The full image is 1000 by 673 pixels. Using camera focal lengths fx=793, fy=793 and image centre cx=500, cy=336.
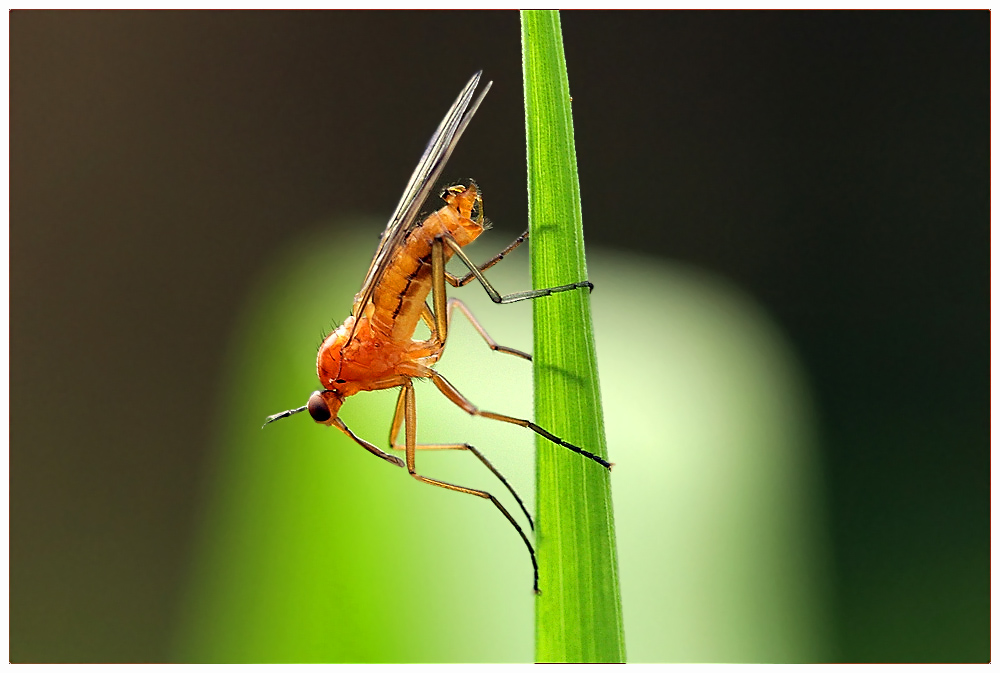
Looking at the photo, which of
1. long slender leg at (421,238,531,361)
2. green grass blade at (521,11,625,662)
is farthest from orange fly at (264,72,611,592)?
green grass blade at (521,11,625,662)

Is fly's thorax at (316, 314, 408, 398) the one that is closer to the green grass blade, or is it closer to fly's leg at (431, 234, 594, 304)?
fly's leg at (431, 234, 594, 304)

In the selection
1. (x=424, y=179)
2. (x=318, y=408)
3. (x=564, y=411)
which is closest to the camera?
(x=564, y=411)

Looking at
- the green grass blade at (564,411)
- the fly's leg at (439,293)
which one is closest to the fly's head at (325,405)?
the fly's leg at (439,293)

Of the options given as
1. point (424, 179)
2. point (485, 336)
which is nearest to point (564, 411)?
point (424, 179)

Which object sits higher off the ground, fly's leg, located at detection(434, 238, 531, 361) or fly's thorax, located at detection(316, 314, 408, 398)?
fly's leg, located at detection(434, 238, 531, 361)

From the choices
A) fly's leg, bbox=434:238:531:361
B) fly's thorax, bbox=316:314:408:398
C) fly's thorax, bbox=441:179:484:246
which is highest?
fly's thorax, bbox=441:179:484:246

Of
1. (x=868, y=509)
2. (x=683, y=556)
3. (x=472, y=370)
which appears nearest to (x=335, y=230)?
(x=472, y=370)

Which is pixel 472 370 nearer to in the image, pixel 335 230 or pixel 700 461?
pixel 700 461

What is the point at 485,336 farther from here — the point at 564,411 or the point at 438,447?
the point at 564,411
